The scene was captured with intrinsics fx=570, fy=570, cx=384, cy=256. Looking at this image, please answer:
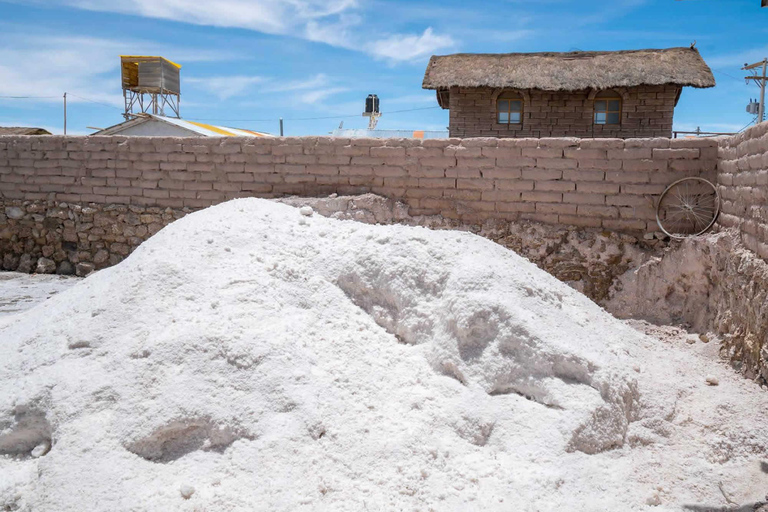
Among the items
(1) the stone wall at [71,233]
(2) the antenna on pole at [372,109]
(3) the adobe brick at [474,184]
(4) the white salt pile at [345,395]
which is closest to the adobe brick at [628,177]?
(3) the adobe brick at [474,184]

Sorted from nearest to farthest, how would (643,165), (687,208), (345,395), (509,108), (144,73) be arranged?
1. (345,395)
2. (687,208)
3. (643,165)
4. (509,108)
5. (144,73)

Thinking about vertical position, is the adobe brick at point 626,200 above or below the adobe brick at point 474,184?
below

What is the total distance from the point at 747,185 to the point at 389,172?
350cm

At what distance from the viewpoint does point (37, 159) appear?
8023mm

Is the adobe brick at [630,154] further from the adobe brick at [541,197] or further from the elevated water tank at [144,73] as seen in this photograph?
the elevated water tank at [144,73]

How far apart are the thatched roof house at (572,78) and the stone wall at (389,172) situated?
5612mm

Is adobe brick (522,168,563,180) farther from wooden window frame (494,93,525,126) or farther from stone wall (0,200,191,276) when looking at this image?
wooden window frame (494,93,525,126)

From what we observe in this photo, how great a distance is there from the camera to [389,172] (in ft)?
21.5

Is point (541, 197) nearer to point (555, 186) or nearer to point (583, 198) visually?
point (555, 186)

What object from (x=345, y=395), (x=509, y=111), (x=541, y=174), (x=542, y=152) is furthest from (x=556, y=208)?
(x=509, y=111)

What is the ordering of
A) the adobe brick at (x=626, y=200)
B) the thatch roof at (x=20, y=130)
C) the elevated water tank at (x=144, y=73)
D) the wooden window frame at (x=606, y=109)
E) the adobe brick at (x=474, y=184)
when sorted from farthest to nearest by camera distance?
the elevated water tank at (x=144, y=73), the thatch roof at (x=20, y=130), the wooden window frame at (x=606, y=109), the adobe brick at (x=474, y=184), the adobe brick at (x=626, y=200)

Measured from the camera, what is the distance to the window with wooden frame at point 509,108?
1159cm

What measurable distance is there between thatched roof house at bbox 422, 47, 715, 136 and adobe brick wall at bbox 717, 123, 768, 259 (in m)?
6.03

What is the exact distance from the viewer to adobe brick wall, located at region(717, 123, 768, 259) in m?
4.14
